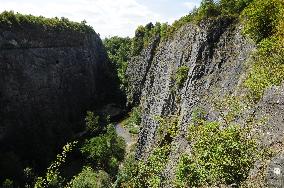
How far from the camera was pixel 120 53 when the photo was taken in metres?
112

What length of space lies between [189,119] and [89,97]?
5416cm

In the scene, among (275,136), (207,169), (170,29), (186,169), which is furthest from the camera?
(170,29)

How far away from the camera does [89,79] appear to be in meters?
86.0

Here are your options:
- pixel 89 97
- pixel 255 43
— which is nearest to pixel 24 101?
pixel 89 97

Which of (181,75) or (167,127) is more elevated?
(181,75)

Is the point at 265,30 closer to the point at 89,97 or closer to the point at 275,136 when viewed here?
the point at 275,136

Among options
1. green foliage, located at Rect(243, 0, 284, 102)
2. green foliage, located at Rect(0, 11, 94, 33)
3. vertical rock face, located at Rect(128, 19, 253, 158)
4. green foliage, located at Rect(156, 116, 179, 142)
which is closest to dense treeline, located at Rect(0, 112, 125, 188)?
vertical rock face, located at Rect(128, 19, 253, 158)

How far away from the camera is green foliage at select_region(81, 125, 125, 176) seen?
54.4 m

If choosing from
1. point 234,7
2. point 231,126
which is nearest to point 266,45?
point 231,126

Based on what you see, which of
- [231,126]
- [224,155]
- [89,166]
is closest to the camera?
[224,155]

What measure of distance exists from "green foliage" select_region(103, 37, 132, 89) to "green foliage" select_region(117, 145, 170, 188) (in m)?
44.6

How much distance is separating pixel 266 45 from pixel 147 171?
14065mm

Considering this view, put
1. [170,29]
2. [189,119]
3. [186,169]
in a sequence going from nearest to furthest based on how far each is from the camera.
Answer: [186,169] < [189,119] < [170,29]

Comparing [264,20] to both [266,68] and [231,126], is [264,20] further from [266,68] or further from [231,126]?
[231,126]
